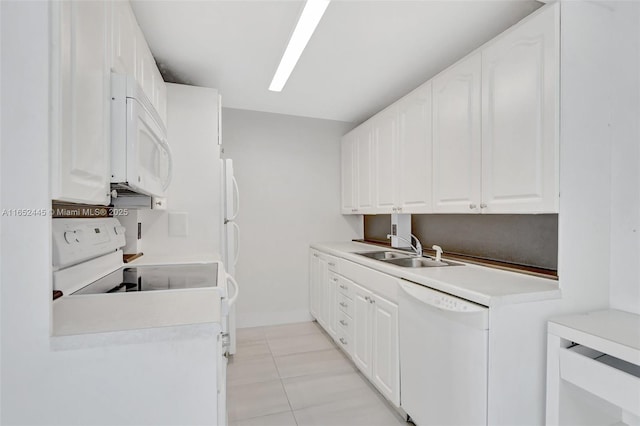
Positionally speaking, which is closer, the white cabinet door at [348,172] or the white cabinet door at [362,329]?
the white cabinet door at [362,329]

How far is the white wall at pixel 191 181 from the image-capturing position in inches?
99.6

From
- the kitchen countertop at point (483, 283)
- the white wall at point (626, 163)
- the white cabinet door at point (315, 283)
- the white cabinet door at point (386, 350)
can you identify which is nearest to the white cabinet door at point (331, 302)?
the white cabinet door at point (315, 283)

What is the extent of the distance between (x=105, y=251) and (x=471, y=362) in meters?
1.88

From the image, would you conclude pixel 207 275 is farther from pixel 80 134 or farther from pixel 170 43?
pixel 170 43

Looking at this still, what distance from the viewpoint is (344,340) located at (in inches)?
107

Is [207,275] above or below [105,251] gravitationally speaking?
below

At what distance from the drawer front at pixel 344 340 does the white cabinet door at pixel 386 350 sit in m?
0.40

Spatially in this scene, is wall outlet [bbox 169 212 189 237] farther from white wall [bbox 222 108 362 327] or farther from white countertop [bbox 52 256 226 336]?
white countertop [bbox 52 256 226 336]

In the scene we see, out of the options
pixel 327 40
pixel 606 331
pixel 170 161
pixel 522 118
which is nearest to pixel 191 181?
pixel 170 161

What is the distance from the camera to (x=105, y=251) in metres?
1.66

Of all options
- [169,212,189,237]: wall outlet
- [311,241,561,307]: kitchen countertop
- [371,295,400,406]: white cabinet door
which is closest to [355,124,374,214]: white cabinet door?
[311,241,561,307]: kitchen countertop

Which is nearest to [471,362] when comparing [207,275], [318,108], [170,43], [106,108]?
[207,275]

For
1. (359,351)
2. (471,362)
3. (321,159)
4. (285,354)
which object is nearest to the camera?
(471,362)

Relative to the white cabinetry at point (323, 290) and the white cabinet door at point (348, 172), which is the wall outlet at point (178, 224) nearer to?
the white cabinetry at point (323, 290)
